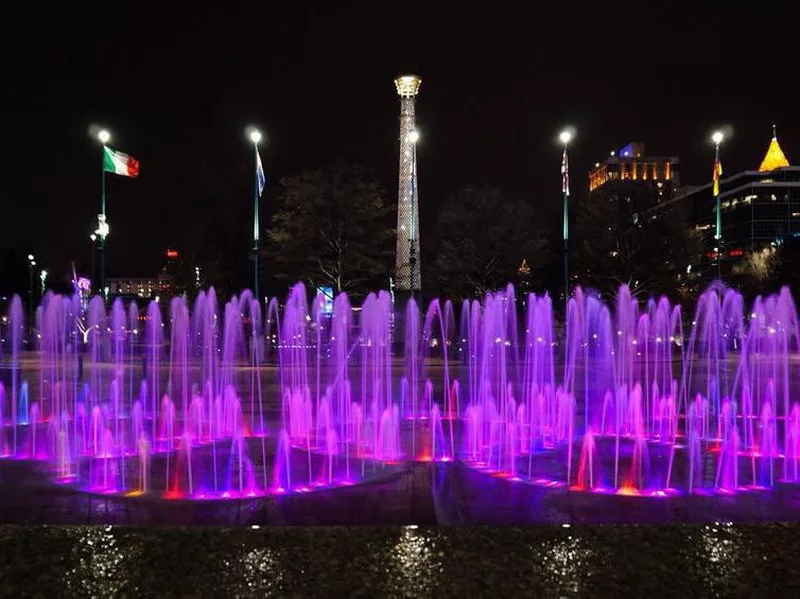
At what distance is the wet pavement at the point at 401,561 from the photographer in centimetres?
512

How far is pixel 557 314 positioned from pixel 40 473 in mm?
43061

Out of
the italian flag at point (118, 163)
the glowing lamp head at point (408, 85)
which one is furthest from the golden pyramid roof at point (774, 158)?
the italian flag at point (118, 163)

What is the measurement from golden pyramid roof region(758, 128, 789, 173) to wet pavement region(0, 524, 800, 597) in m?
139

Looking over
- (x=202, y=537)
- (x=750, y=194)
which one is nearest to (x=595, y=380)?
(x=202, y=537)

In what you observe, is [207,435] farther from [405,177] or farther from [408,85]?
[408,85]

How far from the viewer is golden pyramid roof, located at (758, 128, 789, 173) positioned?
13249 cm

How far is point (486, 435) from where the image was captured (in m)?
13.3

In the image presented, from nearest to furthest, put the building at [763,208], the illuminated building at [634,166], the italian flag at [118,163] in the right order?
the italian flag at [118,163]
the building at [763,208]
the illuminated building at [634,166]

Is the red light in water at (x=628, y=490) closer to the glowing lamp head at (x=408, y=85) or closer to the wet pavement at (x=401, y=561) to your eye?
the wet pavement at (x=401, y=561)

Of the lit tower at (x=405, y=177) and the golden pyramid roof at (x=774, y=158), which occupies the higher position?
the golden pyramid roof at (x=774, y=158)

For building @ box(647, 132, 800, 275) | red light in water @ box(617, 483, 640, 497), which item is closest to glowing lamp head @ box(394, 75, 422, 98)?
red light in water @ box(617, 483, 640, 497)

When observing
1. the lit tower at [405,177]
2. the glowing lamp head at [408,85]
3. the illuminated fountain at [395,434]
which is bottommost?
the illuminated fountain at [395,434]

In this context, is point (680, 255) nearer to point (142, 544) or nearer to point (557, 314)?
point (557, 314)

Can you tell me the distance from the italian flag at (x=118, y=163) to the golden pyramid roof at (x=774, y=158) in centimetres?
12593
